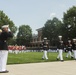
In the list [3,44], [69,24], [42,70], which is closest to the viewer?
[3,44]

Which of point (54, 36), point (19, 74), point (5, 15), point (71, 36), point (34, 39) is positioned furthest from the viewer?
point (34, 39)

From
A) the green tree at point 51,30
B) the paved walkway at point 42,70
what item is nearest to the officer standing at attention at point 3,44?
the paved walkway at point 42,70

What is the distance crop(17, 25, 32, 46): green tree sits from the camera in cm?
13125

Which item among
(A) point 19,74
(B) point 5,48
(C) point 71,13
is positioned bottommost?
(A) point 19,74

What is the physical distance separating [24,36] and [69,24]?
58732mm

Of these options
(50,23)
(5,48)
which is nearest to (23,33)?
(50,23)

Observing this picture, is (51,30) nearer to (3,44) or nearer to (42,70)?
(42,70)

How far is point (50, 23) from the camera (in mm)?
114312

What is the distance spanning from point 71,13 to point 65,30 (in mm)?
5622

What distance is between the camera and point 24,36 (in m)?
136

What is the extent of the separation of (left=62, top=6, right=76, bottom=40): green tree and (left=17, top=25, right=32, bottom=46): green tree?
170 feet

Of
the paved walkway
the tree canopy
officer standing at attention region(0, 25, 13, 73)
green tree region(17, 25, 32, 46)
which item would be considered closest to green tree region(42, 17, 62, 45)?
green tree region(17, 25, 32, 46)

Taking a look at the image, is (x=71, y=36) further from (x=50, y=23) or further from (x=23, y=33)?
(x=23, y=33)

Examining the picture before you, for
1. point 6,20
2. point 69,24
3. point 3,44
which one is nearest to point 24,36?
point 6,20
